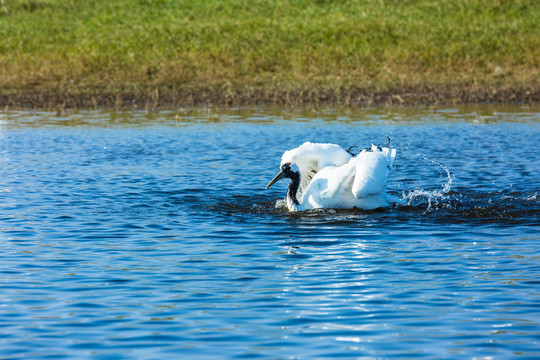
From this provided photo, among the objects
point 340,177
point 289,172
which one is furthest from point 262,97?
point 340,177

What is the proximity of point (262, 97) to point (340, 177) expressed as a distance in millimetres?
18833

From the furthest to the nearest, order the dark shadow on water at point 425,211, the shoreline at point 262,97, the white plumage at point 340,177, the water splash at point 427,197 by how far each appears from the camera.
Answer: the shoreline at point 262,97
the water splash at point 427,197
the white plumage at point 340,177
the dark shadow on water at point 425,211

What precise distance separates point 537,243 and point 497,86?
22.7 m

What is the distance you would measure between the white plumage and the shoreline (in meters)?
16.2

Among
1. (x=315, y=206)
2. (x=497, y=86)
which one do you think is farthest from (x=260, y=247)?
(x=497, y=86)

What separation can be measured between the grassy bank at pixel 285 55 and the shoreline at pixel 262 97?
69 millimetres

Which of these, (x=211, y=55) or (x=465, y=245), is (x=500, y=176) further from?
(x=211, y=55)

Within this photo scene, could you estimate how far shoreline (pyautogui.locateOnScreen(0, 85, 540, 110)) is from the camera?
29.2 metres

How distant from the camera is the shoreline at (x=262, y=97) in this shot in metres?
29.2

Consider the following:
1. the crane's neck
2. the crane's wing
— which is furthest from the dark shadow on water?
the crane's wing

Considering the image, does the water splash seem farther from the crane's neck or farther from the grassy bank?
the grassy bank

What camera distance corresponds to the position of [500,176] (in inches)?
571

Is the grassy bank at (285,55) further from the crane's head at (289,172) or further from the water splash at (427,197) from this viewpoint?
the crane's head at (289,172)

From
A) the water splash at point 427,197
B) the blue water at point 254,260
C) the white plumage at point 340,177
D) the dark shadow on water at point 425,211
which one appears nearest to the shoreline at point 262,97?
the blue water at point 254,260
